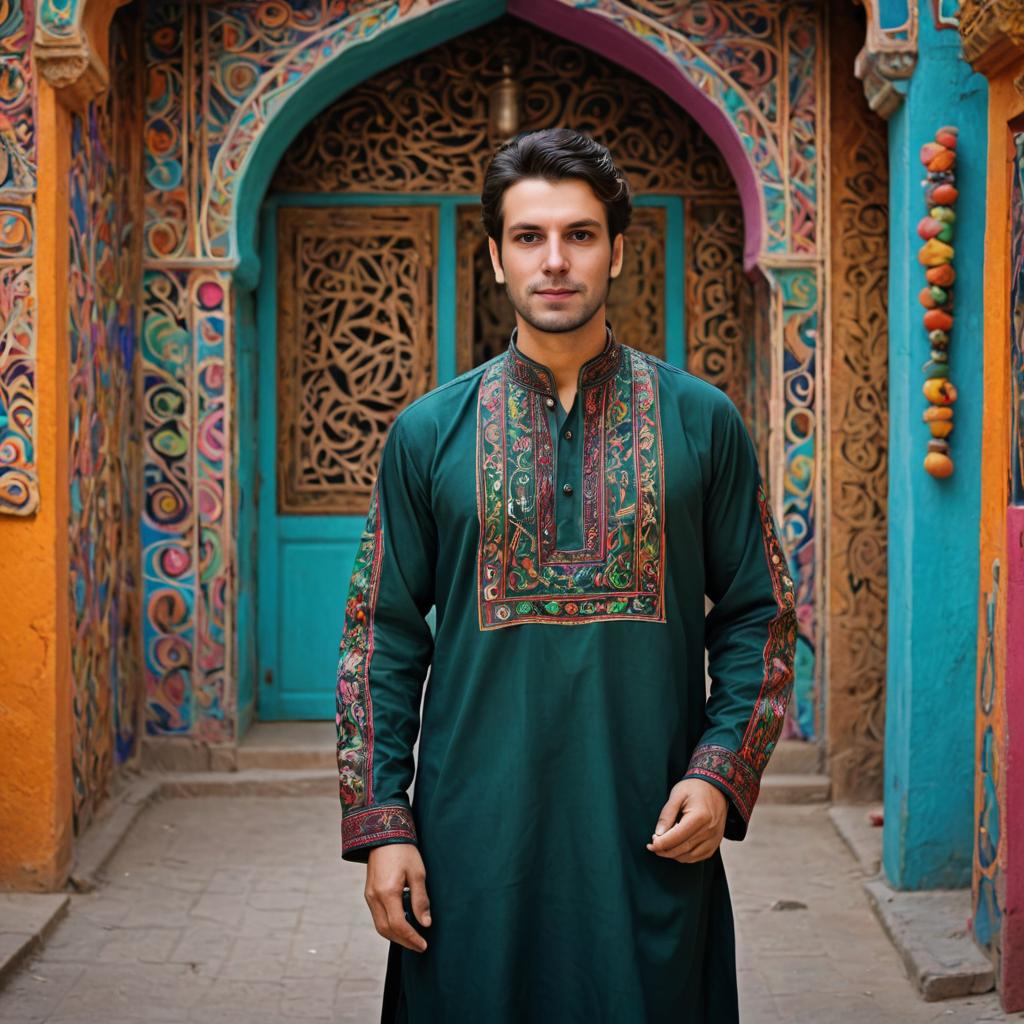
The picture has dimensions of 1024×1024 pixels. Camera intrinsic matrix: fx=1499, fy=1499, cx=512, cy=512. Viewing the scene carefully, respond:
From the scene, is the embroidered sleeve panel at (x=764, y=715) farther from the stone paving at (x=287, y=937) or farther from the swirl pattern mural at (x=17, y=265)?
the swirl pattern mural at (x=17, y=265)

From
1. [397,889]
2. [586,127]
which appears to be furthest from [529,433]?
[586,127]

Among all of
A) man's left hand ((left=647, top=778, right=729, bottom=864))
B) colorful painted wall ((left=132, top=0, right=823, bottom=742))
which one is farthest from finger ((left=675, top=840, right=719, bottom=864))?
colorful painted wall ((left=132, top=0, right=823, bottom=742))

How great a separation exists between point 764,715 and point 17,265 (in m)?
3.13

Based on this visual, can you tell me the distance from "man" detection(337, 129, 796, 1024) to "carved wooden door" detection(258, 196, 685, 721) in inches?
163

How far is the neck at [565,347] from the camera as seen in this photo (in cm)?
237

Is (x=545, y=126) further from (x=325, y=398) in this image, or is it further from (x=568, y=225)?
(x=568, y=225)

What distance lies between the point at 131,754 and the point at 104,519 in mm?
1041

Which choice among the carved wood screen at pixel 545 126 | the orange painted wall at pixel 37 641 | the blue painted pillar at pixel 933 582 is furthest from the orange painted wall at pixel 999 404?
the orange painted wall at pixel 37 641

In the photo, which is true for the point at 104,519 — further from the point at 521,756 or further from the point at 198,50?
the point at 521,756

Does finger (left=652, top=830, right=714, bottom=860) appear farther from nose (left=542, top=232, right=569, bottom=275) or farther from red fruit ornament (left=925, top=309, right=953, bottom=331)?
red fruit ornament (left=925, top=309, right=953, bottom=331)

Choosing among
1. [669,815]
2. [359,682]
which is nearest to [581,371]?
[359,682]

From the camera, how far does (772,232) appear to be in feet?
18.9

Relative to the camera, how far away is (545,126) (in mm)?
6309

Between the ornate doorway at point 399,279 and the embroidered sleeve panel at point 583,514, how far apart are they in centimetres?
405
